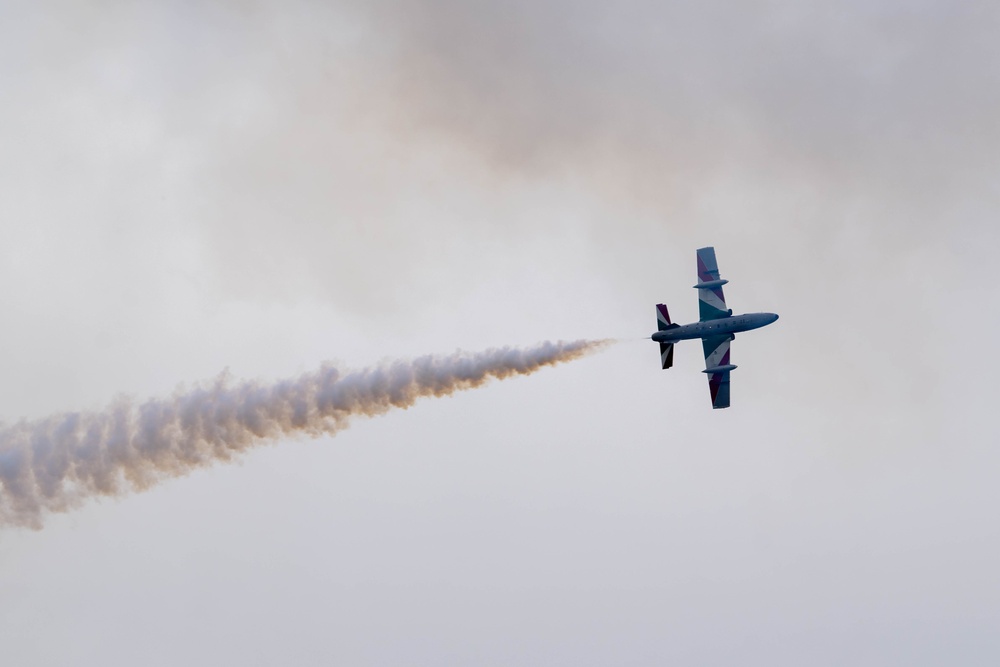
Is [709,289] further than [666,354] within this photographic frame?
Yes

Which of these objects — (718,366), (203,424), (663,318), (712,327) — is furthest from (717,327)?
(203,424)

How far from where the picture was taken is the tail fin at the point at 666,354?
85.7m

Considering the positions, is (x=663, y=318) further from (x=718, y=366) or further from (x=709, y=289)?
(x=718, y=366)

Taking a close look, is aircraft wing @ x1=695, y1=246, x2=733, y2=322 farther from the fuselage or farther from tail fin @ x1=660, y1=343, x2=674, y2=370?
tail fin @ x1=660, y1=343, x2=674, y2=370

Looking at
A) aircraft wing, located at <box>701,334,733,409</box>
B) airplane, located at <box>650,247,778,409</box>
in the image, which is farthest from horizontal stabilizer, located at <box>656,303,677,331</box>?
aircraft wing, located at <box>701,334,733,409</box>

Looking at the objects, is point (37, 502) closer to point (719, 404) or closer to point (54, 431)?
point (54, 431)

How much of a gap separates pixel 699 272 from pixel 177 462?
1626 inches

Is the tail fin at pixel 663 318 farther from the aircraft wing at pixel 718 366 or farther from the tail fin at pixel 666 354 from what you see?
the aircraft wing at pixel 718 366

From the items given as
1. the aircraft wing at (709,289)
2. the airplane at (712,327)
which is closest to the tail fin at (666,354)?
the airplane at (712,327)

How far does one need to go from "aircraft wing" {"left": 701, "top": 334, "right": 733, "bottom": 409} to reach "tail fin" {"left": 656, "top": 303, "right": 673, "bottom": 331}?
713 cm

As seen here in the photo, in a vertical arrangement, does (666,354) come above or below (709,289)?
below

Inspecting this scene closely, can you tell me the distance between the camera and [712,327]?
86.9 m

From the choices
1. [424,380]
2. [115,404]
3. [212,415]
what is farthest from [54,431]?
[424,380]

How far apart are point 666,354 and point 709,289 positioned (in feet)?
26.5
